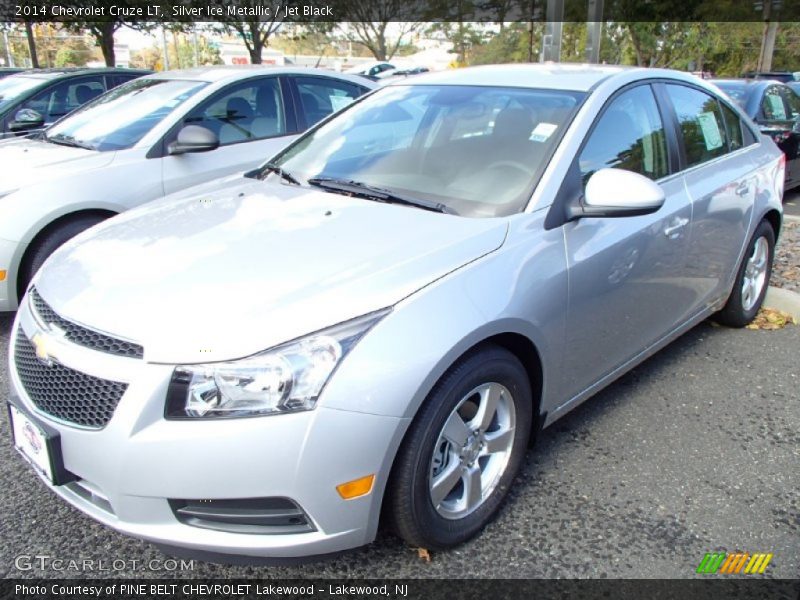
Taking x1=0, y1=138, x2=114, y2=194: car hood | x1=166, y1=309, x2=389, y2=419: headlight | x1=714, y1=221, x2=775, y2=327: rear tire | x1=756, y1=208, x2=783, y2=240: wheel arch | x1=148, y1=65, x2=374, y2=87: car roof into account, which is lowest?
x1=714, y1=221, x2=775, y2=327: rear tire

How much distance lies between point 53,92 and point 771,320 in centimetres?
736

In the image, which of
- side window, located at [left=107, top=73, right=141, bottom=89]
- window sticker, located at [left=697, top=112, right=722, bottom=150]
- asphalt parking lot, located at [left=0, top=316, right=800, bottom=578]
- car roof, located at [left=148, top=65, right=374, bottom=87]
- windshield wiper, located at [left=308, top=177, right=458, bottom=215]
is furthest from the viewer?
side window, located at [left=107, top=73, right=141, bottom=89]

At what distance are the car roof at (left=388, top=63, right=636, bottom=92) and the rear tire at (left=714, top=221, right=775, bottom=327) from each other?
164 centimetres

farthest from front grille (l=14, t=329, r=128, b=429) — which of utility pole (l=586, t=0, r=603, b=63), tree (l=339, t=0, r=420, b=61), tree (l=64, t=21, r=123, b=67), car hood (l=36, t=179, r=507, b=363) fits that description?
tree (l=339, t=0, r=420, b=61)

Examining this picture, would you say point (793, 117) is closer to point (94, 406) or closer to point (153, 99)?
point (153, 99)

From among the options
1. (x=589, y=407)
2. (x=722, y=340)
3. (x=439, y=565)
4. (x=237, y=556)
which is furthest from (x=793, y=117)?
(x=237, y=556)

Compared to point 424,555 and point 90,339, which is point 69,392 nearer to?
point 90,339

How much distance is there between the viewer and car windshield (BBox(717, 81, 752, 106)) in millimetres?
7910

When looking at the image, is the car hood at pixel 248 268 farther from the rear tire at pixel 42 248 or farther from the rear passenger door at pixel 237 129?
the rear passenger door at pixel 237 129

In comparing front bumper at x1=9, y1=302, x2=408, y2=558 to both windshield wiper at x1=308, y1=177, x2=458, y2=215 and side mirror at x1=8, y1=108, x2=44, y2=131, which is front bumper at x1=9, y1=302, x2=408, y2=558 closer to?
windshield wiper at x1=308, y1=177, x2=458, y2=215

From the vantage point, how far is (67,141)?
5.09 meters


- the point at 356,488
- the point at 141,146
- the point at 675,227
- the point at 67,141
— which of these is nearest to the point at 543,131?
the point at 675,227

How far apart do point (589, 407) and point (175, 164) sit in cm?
329

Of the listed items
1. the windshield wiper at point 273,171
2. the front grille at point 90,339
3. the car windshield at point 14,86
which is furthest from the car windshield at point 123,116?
the front grille at point 90,339
